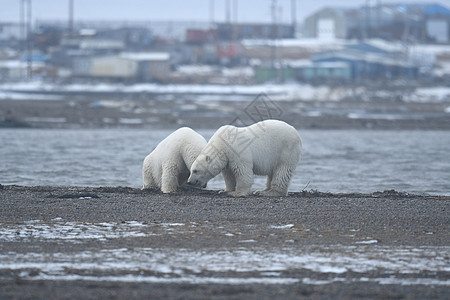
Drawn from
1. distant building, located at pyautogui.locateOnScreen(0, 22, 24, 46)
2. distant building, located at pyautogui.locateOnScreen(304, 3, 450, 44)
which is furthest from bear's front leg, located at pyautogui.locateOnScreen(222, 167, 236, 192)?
distant building, located at pyautogui.locateOnScreen(0, 22, 24, 46)

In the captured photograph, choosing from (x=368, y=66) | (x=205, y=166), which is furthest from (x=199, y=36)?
(x=205, y=166)

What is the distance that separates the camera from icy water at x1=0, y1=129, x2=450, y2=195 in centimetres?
1583

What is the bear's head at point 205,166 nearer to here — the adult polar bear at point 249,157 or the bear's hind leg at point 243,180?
the adult polar bear at point 249,157

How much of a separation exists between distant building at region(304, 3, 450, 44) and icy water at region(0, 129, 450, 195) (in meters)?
62.3

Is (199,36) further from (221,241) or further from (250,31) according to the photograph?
(221,241)

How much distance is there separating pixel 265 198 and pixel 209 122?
21.7 metres

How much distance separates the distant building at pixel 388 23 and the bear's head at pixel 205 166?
8041 cm

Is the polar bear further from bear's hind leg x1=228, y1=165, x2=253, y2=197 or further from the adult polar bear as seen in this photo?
bear's hind leg x1=228, y1=165, x2=253, y2=197

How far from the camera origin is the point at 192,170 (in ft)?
36.8

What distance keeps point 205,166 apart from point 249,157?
0.73 meters

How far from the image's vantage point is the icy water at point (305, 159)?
51.9 ft

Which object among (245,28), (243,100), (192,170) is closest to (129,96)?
(243,100)

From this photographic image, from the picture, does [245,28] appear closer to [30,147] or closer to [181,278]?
[30,147]

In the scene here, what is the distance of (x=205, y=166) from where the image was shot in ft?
36.5
